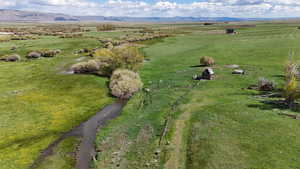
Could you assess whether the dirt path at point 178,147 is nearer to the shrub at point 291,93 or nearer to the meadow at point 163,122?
the meadow at point 163,122

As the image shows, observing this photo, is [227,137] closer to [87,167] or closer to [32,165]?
[87,167]

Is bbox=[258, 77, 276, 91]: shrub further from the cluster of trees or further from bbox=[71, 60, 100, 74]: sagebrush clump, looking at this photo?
bbox=[71, 60, 100, 74]: sagebrush clump

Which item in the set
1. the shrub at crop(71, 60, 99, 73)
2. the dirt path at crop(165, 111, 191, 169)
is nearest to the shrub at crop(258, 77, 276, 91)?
the dirt path at crop(165, 111, 191, 169)

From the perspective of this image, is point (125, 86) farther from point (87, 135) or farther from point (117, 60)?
point (87, 135)

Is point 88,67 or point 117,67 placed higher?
point 117,67

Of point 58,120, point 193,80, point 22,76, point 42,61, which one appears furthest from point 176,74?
point 42,61

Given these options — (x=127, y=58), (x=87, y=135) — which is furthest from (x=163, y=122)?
(x=127, y=58)

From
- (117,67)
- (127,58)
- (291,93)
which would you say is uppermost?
(127,58)
